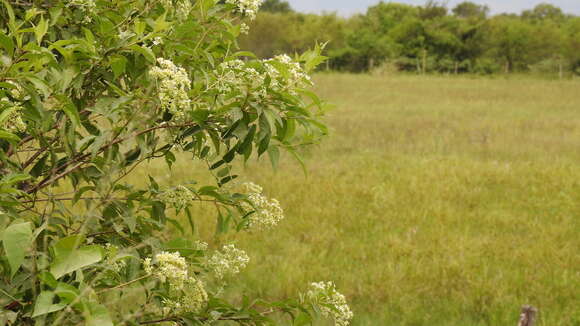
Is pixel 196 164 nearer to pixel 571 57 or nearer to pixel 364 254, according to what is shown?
pixel 364 254

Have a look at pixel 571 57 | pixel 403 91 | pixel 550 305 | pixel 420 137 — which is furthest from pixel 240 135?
pixel 571 57

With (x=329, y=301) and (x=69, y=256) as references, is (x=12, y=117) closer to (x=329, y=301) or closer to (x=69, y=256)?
(x=69, y=256)

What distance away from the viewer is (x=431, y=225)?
24.8 feet

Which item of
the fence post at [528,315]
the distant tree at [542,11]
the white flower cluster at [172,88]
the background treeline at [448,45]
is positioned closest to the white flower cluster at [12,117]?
the white flower cluster at [172,88]

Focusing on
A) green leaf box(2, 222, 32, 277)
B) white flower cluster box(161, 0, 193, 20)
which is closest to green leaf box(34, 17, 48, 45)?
white flower cluster box(161, 0, 193, 20)

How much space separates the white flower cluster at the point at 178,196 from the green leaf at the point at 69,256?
2.66 feet

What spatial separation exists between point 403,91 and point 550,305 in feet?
71.9

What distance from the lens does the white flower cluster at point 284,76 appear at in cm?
181

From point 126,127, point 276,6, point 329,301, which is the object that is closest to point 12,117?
point 126,127

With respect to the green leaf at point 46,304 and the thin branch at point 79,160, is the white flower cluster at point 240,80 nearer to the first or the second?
the thin branch at point 79,160

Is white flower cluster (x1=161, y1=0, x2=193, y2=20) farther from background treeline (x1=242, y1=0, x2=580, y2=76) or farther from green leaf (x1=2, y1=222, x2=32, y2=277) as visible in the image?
background treeline (x1=242, y1=0, x2=580, y2=76)

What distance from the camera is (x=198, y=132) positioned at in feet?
6.64

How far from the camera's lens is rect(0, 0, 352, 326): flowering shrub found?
160 cm

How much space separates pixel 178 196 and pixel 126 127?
33 cm
